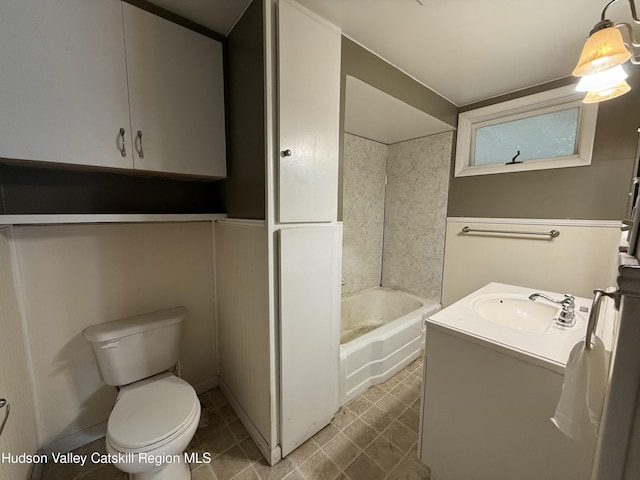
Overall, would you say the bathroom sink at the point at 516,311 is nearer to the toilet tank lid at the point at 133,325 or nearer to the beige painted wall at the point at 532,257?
the beige painted wall at the point at 532,257

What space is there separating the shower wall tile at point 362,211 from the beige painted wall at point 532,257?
2.51 feet

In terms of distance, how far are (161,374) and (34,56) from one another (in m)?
1.61

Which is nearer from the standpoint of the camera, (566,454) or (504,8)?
(566,454)

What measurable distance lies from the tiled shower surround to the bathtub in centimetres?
15

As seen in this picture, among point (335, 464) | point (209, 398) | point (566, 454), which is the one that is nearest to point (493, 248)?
point (566, 454)

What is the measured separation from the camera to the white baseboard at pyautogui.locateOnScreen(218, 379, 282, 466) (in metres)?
1.30

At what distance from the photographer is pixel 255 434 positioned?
1.43 metres

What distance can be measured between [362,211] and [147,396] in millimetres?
2235

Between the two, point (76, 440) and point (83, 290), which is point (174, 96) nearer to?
point (83, 290)

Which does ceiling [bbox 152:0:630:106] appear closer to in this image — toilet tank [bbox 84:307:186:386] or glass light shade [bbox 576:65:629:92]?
glass light shade [bbox 576:65:629:92]

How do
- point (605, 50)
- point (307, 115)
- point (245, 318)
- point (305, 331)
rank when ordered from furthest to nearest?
point (245, 318)
point (305, 331)
point (307, 115)
point (605, 50)

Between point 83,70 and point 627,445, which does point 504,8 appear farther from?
point 83,70

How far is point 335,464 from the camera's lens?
1.31 metres

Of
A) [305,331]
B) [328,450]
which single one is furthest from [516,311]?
[328,450]
